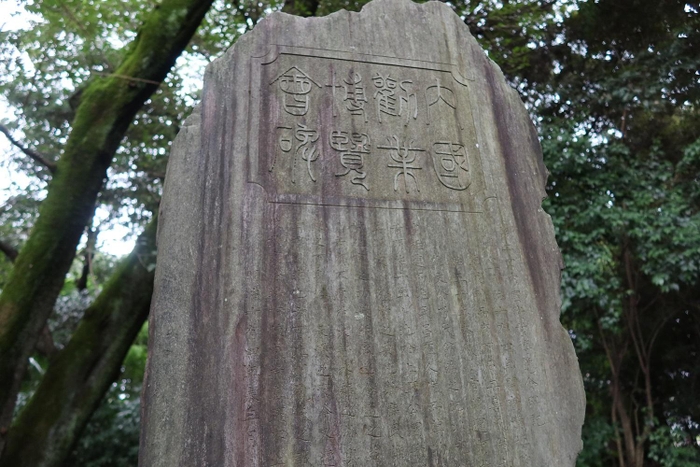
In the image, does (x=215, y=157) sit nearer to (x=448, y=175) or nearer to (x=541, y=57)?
(x=448, y=175)

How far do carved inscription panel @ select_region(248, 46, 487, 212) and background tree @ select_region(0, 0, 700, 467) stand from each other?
1.92 meters

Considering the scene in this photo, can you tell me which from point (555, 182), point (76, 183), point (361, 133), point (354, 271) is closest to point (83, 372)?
point (76, 183)

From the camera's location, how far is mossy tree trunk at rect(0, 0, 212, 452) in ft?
11.4

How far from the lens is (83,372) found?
12.4 feet

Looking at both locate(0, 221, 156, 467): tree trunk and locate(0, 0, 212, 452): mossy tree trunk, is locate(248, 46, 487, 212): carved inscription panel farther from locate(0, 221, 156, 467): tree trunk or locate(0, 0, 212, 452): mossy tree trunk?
locate(0, 221, 156, 467): tree trunk

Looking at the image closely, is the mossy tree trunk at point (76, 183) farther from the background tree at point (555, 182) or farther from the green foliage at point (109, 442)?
the green foliage at point (109, 442)

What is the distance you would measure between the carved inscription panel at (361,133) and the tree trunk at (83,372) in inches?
82.0

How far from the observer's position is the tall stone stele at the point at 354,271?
2.03 m

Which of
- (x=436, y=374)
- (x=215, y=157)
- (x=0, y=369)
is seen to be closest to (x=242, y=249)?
(x=215, y=157)

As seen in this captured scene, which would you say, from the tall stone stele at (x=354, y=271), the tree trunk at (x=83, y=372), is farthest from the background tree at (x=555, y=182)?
the tall stone stele at (x=354, y=271)

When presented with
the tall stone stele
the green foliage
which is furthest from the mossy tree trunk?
the green foliage

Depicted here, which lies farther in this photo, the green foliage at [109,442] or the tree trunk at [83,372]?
the green foliage at [109,442]

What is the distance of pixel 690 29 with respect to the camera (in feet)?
16.4

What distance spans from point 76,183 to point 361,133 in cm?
225
